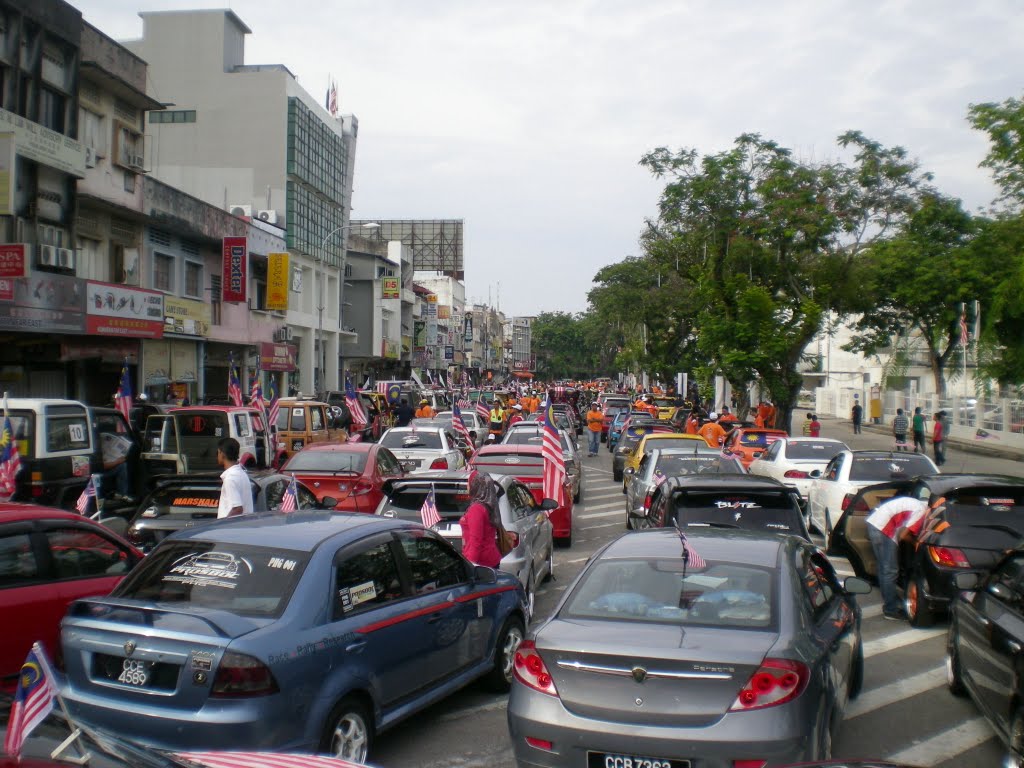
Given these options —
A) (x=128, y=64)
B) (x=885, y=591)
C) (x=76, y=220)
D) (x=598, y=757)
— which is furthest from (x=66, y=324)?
(x=598, y=757)

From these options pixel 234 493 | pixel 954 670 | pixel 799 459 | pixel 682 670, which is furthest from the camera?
pixel 799 459

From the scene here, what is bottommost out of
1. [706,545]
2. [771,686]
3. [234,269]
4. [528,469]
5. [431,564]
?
[528,469]

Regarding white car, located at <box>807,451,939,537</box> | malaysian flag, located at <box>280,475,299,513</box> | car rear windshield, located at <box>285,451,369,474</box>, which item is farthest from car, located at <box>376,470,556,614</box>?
white car, located at <box>807,451,939,537</box>

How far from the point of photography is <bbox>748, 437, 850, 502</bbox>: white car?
57.2 ft

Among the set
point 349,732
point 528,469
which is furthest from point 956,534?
point 528,469

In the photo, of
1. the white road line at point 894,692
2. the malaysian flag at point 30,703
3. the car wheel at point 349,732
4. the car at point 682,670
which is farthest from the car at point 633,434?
the malaysian flag at point 30,703

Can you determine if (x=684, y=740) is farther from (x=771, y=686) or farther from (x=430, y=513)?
(x=430, y=513)

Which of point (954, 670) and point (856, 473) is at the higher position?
point (856, 473)

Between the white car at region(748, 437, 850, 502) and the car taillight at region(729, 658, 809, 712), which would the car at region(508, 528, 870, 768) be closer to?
the car taillight at region(729, 658, 809, 712)

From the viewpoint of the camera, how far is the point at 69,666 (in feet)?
16.2

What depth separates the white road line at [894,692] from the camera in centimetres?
697

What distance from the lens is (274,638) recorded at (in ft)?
15.7

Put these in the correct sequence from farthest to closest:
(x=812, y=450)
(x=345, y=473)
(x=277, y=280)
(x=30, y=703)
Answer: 1. (x=277, y=280)
2. (x=812, y=450)
3. (x=345, y=473)
4. (x=30, y=703)

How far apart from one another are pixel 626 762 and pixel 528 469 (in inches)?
426
